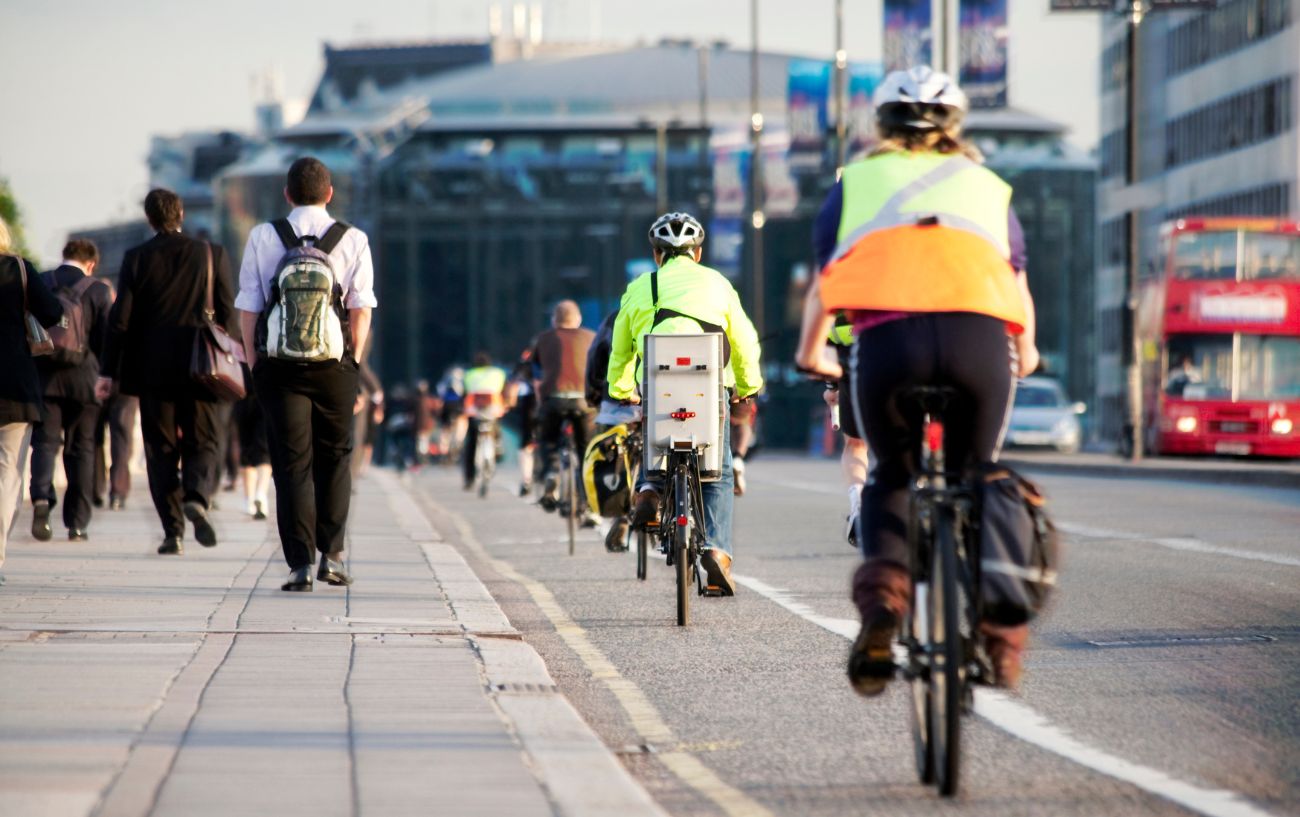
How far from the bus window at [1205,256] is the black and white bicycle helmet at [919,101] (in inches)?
1216

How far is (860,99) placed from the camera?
60.5 m

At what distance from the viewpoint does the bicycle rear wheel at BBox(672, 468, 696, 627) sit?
10.4m

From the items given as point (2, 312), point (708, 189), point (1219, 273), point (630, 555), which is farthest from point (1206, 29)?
point (2, 312)

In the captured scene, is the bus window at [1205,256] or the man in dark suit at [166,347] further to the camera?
the bus window at [1205,256]

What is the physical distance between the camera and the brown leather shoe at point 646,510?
11148mm

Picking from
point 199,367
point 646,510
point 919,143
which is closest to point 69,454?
point 199,367

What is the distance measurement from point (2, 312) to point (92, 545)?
324 centimetres

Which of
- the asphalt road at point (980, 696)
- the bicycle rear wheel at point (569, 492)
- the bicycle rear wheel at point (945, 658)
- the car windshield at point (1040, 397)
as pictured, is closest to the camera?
the bicycle rear wheel at point (945, 658)

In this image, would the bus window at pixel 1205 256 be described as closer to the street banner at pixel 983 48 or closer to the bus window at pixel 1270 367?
the bus window at pixel 1270 367

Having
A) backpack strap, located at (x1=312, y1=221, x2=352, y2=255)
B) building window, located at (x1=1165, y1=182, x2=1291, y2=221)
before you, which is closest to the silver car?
building window, located at (x1=1165, y1=182, x2=1291, y2=221)

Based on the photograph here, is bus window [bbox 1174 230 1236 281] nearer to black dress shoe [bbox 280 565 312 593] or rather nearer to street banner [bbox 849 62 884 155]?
street banner [bbox 849 62 884 155]

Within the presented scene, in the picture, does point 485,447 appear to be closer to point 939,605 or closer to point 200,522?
point 200,522

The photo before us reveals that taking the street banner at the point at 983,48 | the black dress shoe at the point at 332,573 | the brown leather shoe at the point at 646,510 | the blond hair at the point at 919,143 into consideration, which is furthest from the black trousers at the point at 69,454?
the street banner at the point at 983,48

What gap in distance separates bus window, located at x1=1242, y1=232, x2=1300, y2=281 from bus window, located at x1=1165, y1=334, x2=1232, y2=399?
4.24ft
